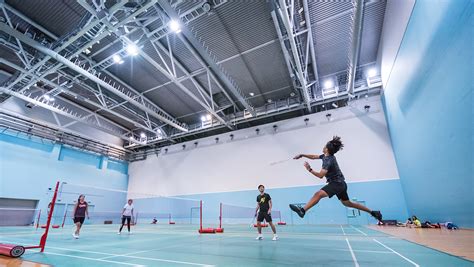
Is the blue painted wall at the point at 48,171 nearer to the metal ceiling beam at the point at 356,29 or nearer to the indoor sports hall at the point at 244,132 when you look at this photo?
the indoor sports hall at the point at 244,132

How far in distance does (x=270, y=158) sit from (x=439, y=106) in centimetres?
1269

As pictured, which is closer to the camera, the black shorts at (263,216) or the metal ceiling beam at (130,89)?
the black shorts at (263,216)

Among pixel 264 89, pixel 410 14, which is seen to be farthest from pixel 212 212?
pixel 410 14

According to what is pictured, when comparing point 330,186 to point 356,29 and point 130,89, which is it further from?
point 130,89

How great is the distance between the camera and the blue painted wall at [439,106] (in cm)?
580

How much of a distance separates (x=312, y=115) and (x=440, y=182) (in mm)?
10881

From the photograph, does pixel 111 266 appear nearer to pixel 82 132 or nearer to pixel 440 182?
pixel 440 182

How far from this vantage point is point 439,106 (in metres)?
7.30

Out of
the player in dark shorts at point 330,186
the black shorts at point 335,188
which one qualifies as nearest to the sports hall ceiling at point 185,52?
the player in dark shorts at point 330,186

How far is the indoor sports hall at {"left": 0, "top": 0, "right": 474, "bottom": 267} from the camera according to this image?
18.1 ft

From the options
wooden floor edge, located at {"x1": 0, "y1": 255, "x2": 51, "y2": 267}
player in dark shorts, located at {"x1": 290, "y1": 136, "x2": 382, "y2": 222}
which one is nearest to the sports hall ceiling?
player in dark shorts, located at {"x1": 290, "y1": 136, "x2": 382, "y2": 222}

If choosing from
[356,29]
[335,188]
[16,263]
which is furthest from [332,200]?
[16,263]

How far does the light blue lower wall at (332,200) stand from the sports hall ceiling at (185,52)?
20.8 feet

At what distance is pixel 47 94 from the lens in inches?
593
